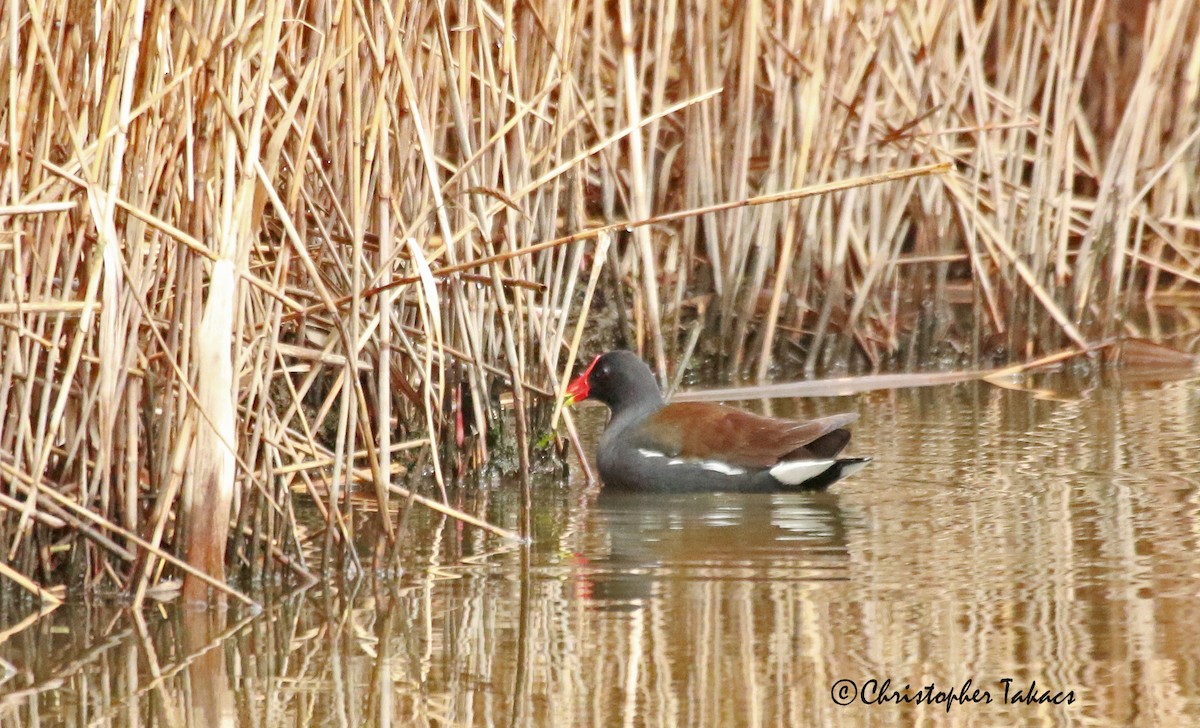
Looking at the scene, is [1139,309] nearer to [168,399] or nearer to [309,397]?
[309,397]

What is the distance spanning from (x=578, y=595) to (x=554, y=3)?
223cm

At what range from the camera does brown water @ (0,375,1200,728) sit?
11.0 feet

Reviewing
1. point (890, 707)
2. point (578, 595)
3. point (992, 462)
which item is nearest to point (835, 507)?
point (992, 462)

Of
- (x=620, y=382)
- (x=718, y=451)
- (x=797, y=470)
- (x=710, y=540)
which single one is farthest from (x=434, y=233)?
(x=710, y=540)

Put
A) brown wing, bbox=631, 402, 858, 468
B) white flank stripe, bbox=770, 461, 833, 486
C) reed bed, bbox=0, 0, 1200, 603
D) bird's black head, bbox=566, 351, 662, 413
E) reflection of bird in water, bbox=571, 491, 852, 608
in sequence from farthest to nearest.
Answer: bird's black head, bbox=566, 351, 662, 413 → brown wing, bbox=631, 402, 858, 468 → white flank stripe, bbox=770, 461, 833, 486 → reflection of bird in water, bbox=571, 491, 852, 608 → reed bed, bbox=0, 0, 1200, 603

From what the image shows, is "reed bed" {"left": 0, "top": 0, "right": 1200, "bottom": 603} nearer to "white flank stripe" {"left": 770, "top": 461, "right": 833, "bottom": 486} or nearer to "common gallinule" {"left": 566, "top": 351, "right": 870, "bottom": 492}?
"common gallinule" {"left": 566, "top": 351, "right": 870, "bottom": 492}

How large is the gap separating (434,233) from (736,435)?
2.08m

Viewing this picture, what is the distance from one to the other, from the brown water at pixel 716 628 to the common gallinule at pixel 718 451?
0.24 metres

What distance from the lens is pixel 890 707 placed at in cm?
332

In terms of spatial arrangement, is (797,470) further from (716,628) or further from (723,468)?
(716,628)

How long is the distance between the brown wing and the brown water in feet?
0.89

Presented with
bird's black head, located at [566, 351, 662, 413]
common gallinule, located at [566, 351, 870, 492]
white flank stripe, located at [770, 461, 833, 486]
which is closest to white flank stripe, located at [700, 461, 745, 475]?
common gallinule, located at [566, 351, 870, 492]

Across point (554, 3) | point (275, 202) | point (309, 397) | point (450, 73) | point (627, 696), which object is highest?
point (554, 3)

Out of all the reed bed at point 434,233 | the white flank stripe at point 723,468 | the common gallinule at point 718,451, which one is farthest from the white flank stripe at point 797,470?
the reed bed at point 434,233
